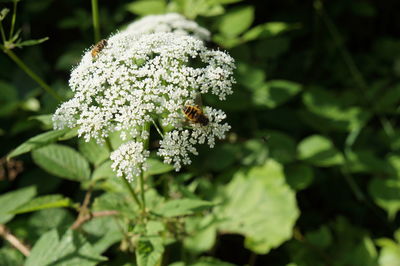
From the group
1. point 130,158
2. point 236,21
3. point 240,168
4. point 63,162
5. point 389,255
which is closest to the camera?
point 130,158

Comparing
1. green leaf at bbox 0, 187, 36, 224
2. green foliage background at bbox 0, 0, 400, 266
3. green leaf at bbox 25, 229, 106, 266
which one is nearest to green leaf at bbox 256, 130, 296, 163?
green foliage background at bbox 0, 0, 400, 266

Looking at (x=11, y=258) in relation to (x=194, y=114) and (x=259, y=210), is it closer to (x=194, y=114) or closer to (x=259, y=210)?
(x=194, y=114)

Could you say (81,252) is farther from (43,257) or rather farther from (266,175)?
(266,175)

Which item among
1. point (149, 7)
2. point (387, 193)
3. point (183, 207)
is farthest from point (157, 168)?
point (387, 193)

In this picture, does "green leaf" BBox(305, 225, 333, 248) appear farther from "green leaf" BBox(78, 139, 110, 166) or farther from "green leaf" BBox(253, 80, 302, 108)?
"green leaf" BBox(78, 139, 110, 166)

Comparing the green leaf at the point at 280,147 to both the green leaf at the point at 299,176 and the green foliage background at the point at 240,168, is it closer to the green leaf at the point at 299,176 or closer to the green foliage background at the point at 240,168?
the green foliage background at the point at 240,168

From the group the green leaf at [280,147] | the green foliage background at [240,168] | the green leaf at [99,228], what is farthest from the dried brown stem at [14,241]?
the green leaf at [280,147]

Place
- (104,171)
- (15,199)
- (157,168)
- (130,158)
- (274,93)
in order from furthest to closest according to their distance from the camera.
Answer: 1. (274,93)
2. (15,199)
3. (104,171)
4. (157,168)
5. (130,158)
